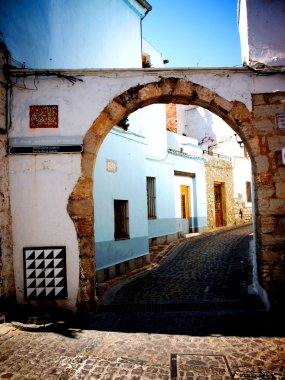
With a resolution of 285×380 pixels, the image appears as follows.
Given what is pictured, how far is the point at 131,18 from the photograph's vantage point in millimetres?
10219

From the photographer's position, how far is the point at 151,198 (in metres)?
12.3

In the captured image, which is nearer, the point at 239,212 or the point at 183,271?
the point at 183,271

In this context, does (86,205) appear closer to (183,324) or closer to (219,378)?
(183,324)

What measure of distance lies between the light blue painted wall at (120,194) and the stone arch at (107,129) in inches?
95.8

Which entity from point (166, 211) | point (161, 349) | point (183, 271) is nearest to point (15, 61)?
point (161, 349)

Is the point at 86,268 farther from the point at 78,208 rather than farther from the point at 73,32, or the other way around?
the point at 73,32

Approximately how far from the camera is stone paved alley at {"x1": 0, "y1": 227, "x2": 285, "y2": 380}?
317cm

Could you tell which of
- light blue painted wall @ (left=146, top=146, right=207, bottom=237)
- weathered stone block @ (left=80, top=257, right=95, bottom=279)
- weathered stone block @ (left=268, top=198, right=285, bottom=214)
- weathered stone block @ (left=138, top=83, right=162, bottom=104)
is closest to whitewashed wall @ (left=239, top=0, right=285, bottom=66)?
weathered stone block @ (left=138, top=83, right=162, bottom=104)

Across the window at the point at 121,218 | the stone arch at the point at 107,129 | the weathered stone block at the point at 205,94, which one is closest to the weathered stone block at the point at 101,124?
the stone arch at the point at 107,129

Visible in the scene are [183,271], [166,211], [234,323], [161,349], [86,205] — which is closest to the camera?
[161,349]

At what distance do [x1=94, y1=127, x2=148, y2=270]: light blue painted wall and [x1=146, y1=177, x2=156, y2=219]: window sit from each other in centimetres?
228

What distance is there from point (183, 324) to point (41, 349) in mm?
2092

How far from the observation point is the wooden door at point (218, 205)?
19.0 meters

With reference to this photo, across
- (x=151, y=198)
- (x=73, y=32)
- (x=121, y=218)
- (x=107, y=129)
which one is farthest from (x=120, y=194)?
(x=73, y=32)
